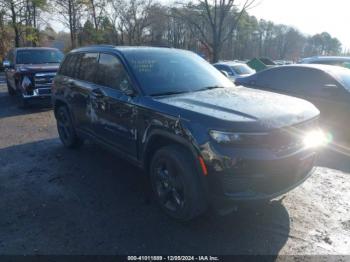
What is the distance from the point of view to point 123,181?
4508 millimetres

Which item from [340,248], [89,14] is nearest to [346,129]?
[340,248]

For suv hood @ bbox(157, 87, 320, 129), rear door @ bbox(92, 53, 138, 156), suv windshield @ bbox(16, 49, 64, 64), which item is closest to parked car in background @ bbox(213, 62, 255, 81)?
suv windshield @ bbox(16, 49, 64, 64)

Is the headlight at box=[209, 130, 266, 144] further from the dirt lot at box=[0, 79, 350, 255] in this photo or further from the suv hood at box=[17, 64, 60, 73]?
the suv hood at box=[17, 64, 60, 73]

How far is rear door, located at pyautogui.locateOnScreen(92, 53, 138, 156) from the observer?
386 centimetres

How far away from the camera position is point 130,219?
354 centimetres

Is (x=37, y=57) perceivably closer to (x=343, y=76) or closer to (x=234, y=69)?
(x=234, y=69)

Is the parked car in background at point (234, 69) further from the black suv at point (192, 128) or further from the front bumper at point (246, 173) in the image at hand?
the front bumper at point (246, 173)

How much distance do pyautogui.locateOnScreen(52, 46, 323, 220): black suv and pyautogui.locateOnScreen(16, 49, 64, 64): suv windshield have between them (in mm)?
6741

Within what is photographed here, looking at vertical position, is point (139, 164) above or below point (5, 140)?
above

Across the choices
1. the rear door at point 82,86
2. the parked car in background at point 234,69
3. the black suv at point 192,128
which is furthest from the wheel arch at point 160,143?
the parked car in background at point 234,69

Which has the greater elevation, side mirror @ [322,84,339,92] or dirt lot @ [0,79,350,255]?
side mirror @ [322,84,339,92]

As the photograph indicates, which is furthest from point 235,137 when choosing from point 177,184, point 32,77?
point 32,77

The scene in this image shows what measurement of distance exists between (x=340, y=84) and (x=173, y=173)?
4483 millimetres

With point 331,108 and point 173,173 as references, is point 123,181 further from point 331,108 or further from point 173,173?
point 331,108
